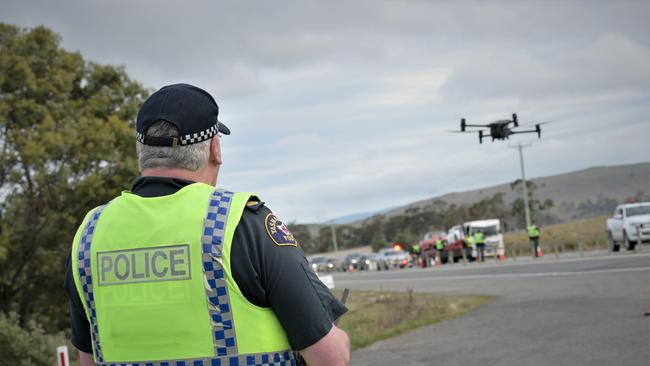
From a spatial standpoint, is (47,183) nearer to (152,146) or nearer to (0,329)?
(0,329)

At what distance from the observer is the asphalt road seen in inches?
444

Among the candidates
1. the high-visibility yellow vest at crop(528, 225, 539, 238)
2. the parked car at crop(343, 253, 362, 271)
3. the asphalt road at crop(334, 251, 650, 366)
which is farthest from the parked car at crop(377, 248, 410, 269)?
the asphalt road at crop(334, 251, 650, 366)

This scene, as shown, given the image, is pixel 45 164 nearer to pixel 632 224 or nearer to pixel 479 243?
pixel 632 224

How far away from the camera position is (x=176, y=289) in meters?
2.71

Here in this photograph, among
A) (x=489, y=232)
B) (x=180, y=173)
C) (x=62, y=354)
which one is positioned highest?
(x=489, y=232)

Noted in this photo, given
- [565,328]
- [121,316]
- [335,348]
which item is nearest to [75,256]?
[121,316]

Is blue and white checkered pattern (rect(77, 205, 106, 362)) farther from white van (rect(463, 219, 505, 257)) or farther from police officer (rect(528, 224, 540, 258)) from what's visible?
white van (rect(463, 219, 505, 257))

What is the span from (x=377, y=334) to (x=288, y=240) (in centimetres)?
1437

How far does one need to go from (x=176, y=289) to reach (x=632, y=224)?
32.5 m

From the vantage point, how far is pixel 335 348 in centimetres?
275

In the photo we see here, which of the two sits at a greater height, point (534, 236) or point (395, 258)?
point (534, 236)

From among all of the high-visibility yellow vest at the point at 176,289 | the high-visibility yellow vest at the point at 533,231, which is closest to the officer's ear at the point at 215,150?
the high-visibility yellow vest at the point at 176,289

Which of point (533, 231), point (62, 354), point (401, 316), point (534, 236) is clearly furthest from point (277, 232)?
point (534, 236)

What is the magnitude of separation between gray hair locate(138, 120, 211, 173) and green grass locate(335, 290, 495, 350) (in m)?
12.7
